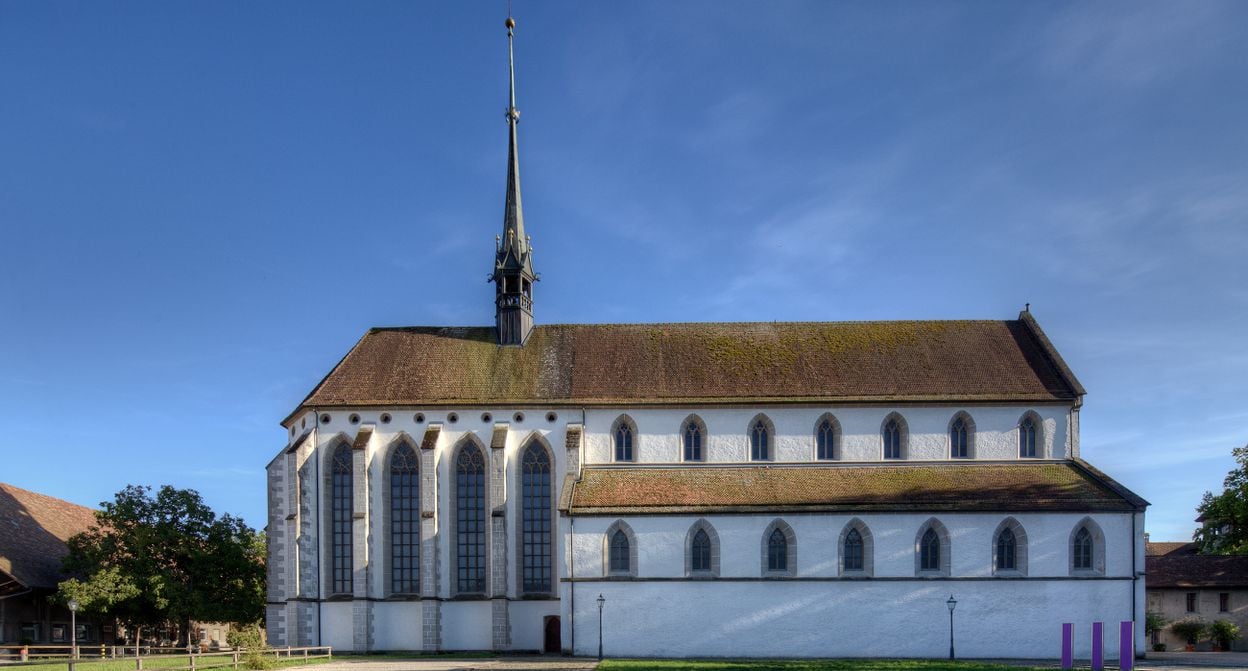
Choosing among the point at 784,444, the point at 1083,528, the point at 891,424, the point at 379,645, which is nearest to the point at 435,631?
the point at 379,645

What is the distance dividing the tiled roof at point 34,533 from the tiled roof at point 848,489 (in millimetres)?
27763

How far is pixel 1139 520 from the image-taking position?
42.5 metres

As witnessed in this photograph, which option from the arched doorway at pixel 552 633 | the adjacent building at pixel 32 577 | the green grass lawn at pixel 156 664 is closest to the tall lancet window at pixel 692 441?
the arched doorway at pixel 552 633

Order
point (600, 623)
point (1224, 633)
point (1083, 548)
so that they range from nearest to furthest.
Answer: point (600, 623), point (1083, 548), point (1224, 633)

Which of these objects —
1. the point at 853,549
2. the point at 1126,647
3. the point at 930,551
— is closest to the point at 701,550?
the point at 853,549

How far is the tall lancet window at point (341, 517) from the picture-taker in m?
46.7

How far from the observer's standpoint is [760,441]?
47.7 m

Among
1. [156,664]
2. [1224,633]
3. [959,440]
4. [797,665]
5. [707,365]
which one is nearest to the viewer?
[797,665]

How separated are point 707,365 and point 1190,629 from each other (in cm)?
3610

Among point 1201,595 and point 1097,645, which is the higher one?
point 1097,645

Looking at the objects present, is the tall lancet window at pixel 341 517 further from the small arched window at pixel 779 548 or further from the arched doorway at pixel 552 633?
the small arched window at pixel 779 548

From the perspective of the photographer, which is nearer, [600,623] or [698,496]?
[600,623]

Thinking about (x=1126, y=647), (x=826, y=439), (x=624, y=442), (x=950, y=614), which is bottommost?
(x=950, y=614)

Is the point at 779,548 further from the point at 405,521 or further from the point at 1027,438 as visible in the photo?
the point at 405,521
